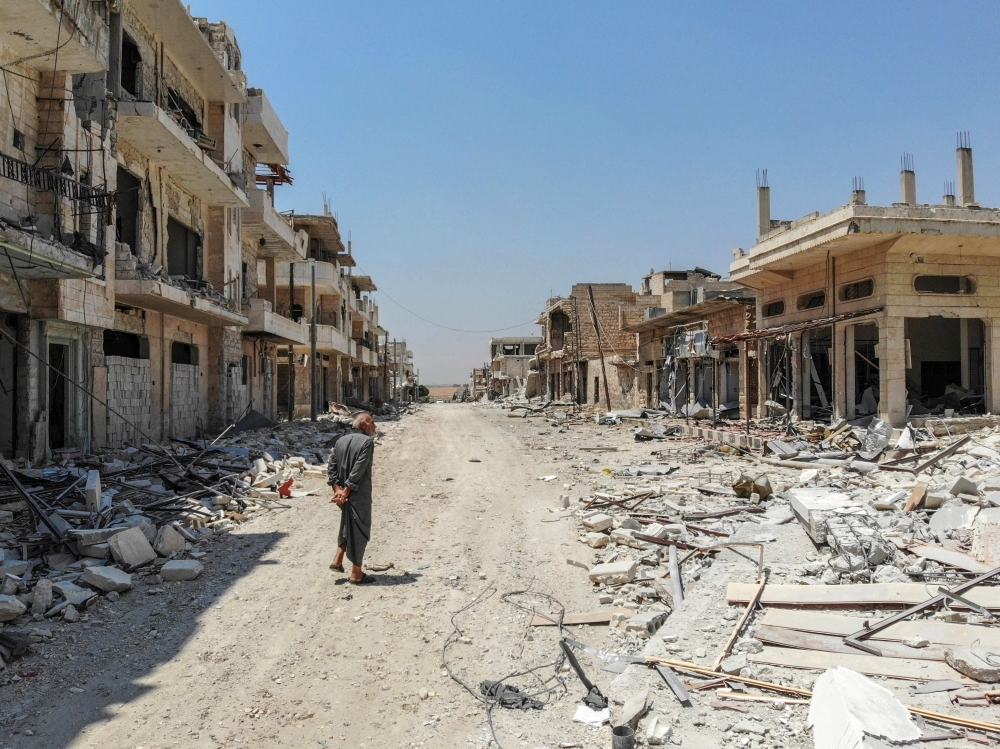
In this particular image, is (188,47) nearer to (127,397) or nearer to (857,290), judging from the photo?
(127,397)

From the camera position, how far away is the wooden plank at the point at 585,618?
18.0 ft

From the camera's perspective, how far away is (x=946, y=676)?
3.88m

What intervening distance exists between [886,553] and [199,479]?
30.8 feet

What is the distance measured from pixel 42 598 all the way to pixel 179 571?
1213 millimetres

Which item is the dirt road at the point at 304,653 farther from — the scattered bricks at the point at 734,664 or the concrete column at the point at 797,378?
the concrete column at the point at 797,378

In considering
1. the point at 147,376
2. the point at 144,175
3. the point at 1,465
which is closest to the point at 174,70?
the point at 144,175

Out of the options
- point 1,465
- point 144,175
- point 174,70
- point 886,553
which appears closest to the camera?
point 886,553

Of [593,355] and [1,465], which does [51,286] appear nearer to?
[1,465]

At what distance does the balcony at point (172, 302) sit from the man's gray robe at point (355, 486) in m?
8.92

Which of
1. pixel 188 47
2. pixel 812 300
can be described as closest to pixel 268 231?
pixel 188 47

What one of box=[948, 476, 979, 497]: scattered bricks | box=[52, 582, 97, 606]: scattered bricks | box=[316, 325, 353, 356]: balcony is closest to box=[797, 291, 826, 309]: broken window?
box=[948, 476, 979, 497]: scattered bricks

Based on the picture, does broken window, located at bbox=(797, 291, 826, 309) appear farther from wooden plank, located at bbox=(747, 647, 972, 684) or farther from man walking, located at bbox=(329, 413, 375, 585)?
wooden plank, located at bbox=(747, 647, 972, 684)

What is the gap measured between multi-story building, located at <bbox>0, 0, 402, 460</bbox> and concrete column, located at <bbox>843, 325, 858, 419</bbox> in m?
15.5

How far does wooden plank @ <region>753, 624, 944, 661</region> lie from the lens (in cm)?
422
